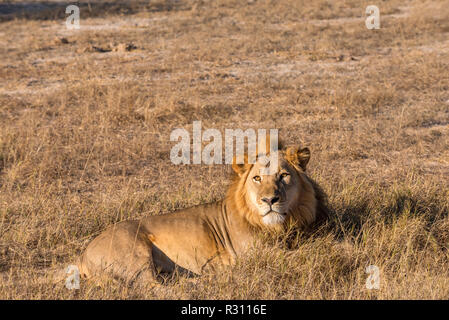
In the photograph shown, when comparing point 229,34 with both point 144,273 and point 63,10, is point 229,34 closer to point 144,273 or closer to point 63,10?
point 63,10

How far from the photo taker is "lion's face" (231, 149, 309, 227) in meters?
4.21

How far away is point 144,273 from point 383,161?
14.1 ft

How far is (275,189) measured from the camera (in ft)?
13.8

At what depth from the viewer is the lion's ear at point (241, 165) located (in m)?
4.53

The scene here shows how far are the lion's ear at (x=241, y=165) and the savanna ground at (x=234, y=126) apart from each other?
0.62 meters

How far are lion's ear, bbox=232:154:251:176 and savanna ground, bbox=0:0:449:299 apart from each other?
0.62 meters

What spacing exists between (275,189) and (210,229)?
664mm

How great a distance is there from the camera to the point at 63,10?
23438mm
